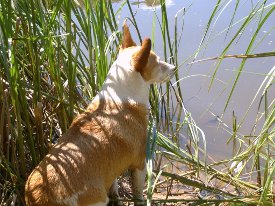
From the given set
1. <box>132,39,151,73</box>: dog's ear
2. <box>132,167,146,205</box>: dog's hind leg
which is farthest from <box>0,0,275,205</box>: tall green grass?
<box>132,39,151,73</box>: dog's ear

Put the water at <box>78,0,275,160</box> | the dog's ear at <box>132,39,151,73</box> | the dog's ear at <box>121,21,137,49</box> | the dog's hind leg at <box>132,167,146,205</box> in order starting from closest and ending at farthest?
the dog's ear at <box>132,39,151,73</box> < the dog's hind leg at <box>132,167,146,205</box> < the dog's ear at <box>121,21,137,49</box> < the water at <box>78,0,275,160</box>

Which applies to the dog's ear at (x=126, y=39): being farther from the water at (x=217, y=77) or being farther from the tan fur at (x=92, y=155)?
the water at (x=217, y=77)

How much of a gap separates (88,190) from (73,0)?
89 centimetres

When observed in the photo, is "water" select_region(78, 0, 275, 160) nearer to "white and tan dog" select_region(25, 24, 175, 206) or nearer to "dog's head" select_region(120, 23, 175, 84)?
"dog's head" select_region(120, 23, 175, 84)

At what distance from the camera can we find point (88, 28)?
1990mm

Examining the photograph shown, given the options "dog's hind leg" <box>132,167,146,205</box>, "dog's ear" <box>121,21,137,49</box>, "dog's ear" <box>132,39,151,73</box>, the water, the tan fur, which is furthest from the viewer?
the water

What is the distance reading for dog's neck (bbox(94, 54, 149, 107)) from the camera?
1.97 meters

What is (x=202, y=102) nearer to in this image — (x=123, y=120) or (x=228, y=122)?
(x=228, y=122)

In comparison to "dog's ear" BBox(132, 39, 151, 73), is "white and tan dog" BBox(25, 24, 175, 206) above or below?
below

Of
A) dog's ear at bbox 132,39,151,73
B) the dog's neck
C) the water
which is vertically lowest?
the water

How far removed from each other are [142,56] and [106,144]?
0.41 meters

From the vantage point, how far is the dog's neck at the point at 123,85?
1.97m

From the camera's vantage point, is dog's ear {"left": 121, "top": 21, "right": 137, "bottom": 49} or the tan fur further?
dog's ear {"left": 121, "top": 21, "right": 137, "bottom": 49}

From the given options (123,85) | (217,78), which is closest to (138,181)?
(123,85)
